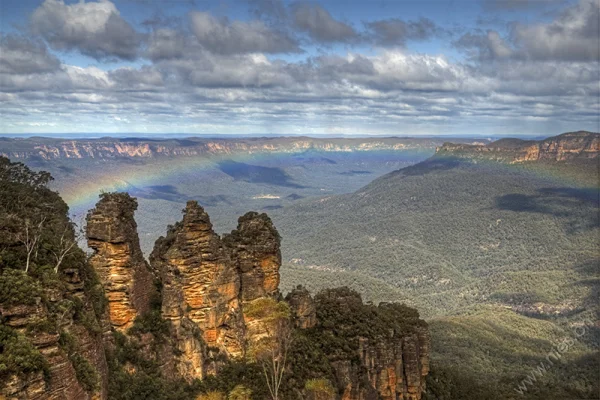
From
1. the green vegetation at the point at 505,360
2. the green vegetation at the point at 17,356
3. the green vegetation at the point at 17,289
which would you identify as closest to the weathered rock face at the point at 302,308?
the green vegetation at the point at 505,360

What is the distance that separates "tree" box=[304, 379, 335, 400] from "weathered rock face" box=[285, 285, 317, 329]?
5779 millimetres

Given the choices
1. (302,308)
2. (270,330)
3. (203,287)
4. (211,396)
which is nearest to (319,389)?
(270,330)

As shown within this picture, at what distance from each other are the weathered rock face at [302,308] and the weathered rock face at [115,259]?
45.6 feet

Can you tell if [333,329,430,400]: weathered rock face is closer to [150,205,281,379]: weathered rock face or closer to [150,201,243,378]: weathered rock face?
[150,205,281,379]: weathered rock face

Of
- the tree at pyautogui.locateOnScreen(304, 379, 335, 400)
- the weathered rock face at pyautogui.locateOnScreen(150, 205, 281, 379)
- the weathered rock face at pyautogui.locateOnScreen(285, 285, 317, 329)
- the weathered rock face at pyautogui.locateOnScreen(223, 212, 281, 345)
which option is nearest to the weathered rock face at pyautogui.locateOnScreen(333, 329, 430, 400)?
the tree at pyautogui.locateOnScreen(304, 379, 335, 400)

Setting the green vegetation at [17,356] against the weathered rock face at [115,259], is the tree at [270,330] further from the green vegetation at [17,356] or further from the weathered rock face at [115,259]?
the green vegetation at [17,356]

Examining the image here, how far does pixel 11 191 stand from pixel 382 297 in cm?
10906

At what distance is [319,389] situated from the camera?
118 ft

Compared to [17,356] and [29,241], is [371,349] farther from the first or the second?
[17,356]

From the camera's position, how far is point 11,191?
38656 millimetres

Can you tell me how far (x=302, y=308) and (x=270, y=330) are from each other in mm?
5215

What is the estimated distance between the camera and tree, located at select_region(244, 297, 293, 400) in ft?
116

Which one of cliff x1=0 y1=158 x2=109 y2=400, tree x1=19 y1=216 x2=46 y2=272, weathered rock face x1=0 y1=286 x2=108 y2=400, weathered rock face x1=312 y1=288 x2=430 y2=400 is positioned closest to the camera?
weathered rock face x1=0 y1=286 x2=108 y2=400

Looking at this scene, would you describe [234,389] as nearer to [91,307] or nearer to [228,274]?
[228,274]
